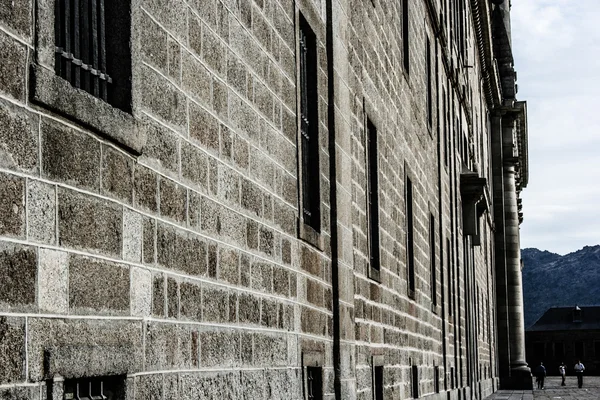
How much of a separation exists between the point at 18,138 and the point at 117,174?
957 millimetres

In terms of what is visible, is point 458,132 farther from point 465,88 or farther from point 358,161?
point 358,161

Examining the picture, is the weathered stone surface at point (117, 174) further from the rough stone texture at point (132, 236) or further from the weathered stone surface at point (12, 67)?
the weathered stone surface at point (12, 67)

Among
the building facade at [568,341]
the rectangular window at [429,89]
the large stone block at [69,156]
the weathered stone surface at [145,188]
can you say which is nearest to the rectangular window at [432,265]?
the rectangular window at [429,89]

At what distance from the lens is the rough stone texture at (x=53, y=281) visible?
4281 mm

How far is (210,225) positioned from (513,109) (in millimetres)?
49811

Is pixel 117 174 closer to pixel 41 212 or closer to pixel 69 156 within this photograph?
pixel 69 156

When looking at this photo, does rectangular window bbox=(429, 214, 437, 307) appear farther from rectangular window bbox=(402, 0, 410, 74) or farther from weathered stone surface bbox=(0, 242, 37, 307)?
weathered stone surface bbox=(0, 242, 37, 307)

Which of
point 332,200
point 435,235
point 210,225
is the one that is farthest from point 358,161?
point 435,235

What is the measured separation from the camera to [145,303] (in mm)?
5363

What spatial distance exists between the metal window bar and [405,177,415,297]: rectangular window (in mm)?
12081

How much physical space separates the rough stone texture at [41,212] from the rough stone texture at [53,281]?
2.4 inches

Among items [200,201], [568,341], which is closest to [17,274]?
[200,201]

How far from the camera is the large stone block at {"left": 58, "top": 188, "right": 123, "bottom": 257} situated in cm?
451

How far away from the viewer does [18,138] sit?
13.6 ft
